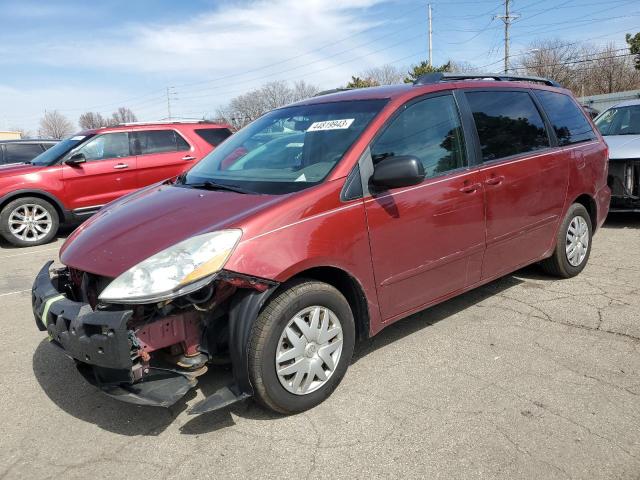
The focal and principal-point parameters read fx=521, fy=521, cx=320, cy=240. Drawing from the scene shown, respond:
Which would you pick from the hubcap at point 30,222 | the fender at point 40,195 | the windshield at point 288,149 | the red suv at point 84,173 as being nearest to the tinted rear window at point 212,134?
the red suv at point 84,173

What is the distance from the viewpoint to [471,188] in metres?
3.71

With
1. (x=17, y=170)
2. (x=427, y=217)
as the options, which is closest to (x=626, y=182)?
(x=427, y=217)

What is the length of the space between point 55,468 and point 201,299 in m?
1.07

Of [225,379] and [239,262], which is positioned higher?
[239,262]

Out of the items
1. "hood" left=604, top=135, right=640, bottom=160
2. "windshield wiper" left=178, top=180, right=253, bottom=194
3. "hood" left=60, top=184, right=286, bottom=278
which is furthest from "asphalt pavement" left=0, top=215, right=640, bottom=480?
"hood" left=604, top=135, right=640, bottom=160

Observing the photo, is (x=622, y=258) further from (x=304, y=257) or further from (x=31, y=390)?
(x=31, y=390)

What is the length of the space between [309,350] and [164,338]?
30.7 inches

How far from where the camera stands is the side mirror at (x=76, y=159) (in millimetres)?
8266

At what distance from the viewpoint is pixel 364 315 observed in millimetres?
3213

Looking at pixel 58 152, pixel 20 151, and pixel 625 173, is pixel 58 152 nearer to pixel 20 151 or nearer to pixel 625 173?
pixel 20 151

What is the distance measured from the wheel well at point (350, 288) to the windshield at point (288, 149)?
505 mm

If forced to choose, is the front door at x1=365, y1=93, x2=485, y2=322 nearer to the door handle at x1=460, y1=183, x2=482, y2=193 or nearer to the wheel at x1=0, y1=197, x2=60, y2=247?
the door handle at x1=460, y1=183, x2=482, y2=193

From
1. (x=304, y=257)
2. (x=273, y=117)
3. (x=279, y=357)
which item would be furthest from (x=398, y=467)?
(x=273, y=117)

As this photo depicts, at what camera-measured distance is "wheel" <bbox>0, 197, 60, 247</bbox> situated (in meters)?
8.06
